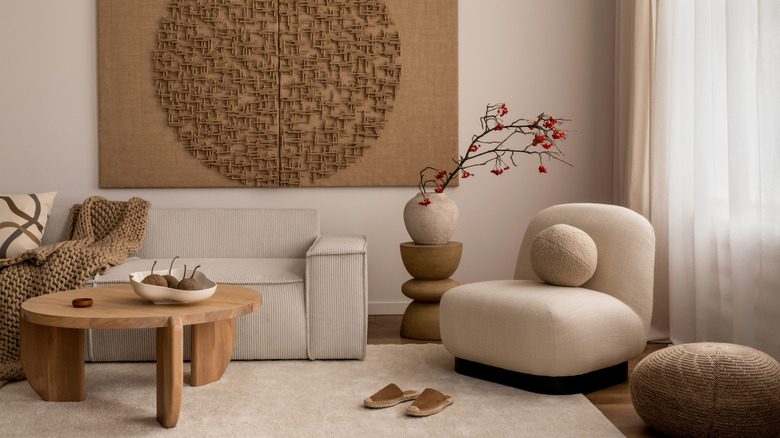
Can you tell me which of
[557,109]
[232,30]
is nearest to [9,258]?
[232,30]

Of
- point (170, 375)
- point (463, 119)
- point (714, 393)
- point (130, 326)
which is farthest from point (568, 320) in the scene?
point (463, 119)

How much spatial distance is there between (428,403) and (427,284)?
1272mm

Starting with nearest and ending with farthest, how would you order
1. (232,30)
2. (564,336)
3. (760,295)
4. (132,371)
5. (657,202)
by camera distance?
(564,336) → (760,295) → (132,371) → (657,202) → (232,30)

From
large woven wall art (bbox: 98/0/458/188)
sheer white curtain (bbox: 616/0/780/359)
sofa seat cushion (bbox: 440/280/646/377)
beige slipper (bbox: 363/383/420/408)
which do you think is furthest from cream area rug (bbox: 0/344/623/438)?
large woven wall art (bbox: 98/0/458/188)

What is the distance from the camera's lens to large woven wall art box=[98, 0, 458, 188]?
4.24 m

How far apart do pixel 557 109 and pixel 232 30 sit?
81.4 inches

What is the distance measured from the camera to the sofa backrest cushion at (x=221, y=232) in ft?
12.8

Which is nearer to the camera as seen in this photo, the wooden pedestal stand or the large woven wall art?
the wooden pedestal stand

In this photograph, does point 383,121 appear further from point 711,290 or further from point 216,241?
point 711,290

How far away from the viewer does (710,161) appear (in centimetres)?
330

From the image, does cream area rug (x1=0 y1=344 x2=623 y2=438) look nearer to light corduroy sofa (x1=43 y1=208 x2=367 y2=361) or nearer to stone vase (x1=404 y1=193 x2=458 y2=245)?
light corduroy sofa (x1=43 y1=208 x2=367 y2=361)

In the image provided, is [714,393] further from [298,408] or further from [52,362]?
[52,362]

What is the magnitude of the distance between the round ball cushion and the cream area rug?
0.51 meters

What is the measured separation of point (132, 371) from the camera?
308 cm
